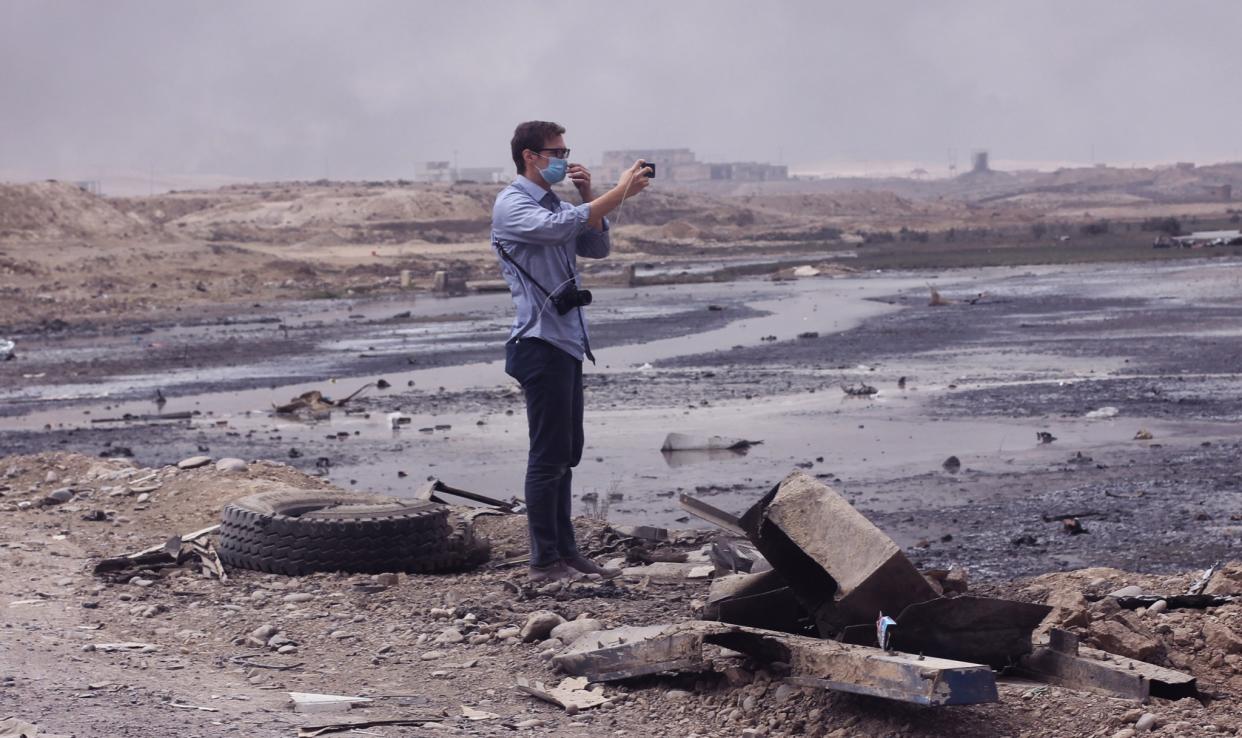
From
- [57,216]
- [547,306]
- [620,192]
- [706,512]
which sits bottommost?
[706,512]

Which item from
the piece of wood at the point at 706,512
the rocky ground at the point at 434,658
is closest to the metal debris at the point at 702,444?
the rocky ground at the point at 434,658

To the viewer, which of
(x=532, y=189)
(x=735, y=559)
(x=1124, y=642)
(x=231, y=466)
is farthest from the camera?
(x=231, y=466)

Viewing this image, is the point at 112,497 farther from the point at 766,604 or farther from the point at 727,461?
the point at 766,604

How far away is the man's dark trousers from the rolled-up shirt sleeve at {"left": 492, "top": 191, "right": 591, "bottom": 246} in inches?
19.2

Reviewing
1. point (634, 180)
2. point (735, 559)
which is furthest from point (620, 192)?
point (735, 559)

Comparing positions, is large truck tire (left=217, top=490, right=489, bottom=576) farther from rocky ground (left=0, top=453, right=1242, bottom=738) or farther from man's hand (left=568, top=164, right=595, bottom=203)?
man's hand (left=568, top=164, right=595, bottom=203)

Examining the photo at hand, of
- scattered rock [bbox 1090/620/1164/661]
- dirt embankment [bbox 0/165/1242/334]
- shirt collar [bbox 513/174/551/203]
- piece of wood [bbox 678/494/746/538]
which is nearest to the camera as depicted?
scattered rock [bbox 1090/620/1164/661]

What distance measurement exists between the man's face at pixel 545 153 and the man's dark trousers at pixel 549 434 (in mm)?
859

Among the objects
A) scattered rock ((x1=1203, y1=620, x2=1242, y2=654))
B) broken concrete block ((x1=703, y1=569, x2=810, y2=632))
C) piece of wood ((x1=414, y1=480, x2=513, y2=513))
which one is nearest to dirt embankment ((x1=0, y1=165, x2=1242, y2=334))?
broken concrete block ((x1=703, y1=569, x2=810, y2=632))

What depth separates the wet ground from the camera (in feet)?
33.2

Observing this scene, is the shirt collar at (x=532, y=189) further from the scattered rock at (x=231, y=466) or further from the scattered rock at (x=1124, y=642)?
the scattered rock at (x=231, y=466)

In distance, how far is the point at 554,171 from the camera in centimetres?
730

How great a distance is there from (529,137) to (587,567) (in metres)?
2.10

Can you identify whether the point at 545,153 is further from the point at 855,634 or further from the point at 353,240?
the point at 353,240
